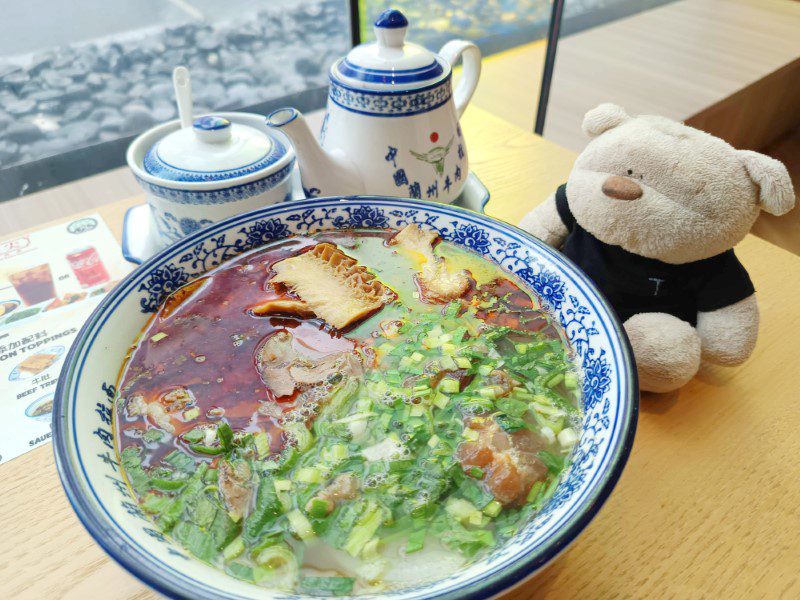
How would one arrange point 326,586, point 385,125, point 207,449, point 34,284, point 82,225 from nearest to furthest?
point 326,586, point 207,449, point 385,125, point 34,284, point 82,225

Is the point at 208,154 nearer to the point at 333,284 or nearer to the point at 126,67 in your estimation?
the point at 333,284

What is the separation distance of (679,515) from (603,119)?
0.57m

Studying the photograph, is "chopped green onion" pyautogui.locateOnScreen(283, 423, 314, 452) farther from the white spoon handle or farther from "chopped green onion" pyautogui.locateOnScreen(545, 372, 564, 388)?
the white spoon handle

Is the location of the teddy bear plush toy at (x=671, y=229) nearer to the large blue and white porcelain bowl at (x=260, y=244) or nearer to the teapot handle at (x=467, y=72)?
the large blue and white porcelain bowl at (x=260, y=244)

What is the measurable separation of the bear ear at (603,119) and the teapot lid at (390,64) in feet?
0.86

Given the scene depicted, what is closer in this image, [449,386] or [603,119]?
[449,386]

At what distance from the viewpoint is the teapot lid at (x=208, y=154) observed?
1.01 metres

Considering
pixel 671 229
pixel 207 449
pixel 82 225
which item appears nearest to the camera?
pixel 207 449

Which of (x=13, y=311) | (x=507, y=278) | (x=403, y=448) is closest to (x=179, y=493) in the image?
(x=403, y=448)

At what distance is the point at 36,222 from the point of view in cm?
151

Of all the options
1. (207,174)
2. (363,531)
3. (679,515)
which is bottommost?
(679,515)

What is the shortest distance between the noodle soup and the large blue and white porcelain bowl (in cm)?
2

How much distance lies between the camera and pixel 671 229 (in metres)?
0.79

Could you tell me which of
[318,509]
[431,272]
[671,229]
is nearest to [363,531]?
[318,509]
